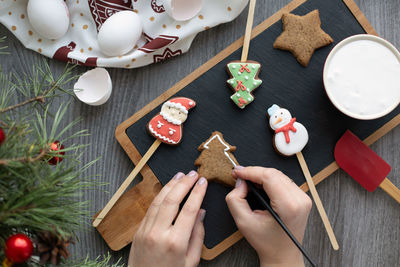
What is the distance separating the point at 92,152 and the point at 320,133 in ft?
2.25

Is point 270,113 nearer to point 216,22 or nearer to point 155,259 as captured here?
point 216,22

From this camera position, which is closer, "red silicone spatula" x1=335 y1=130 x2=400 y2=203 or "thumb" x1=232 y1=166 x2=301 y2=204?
"thumb" x1=232 y1=166 x2=301 y2=204

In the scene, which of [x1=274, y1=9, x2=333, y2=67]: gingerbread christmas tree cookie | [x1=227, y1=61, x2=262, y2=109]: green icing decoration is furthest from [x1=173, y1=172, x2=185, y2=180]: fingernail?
[x1=274, y1=9, x2=333, y2=67]: gingerbread christmas tree cookie

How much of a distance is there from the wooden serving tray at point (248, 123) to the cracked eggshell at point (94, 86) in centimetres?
11

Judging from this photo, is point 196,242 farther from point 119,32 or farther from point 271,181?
point 119,32

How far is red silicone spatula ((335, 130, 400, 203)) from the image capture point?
102 centimetres

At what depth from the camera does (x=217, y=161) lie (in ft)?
3.29

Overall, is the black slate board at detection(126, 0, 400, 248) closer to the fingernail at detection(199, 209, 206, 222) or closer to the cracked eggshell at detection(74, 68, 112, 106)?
the fingernail at detection(199, 209, 206, 222)

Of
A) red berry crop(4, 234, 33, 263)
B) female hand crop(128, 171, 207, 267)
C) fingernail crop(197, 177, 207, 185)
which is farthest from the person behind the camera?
fingernail crop(197, 177, 207, 185)

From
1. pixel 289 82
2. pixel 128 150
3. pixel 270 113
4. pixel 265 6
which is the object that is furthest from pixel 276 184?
pixel 265 6

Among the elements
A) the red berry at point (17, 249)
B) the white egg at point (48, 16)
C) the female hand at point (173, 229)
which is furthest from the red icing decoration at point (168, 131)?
the red berry at point (17, 249)

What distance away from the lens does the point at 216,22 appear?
1.04 meters

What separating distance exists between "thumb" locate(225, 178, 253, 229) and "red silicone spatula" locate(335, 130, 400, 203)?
11.6 inches

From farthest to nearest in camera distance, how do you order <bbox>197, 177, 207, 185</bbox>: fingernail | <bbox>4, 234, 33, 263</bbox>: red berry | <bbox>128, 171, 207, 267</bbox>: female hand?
<bbox>197, 177, 207, 185</bbox>: fingernail, <bbox>128, 171, 207, 267</bbox>: female hand, <bbox>4, 234, 33, 263</bbox>: red berry
